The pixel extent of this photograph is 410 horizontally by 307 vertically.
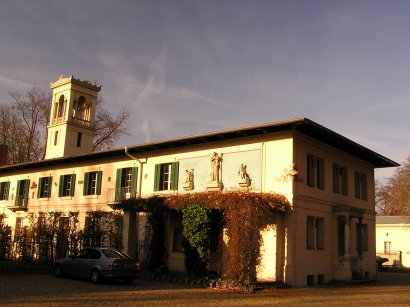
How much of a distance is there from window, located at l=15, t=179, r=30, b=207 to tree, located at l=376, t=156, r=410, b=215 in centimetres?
3457

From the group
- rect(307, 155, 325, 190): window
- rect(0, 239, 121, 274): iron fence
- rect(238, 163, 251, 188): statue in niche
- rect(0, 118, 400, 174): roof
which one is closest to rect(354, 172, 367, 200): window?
rect(0, 118, 400, 174): roof

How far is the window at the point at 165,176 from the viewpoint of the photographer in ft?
80.2

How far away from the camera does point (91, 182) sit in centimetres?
2909

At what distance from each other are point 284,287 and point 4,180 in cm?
2521

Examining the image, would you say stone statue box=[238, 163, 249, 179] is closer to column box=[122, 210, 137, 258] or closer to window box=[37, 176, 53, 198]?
column box=[122, 210, 137, 258]

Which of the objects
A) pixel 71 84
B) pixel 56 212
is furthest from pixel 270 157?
pixel 71 84

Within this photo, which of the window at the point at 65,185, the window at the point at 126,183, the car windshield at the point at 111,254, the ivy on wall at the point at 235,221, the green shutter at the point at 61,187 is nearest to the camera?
the ivy on wall at the point at 235,221

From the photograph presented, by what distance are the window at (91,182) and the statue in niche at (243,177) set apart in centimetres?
1039

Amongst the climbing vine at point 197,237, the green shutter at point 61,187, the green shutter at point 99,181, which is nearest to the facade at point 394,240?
the green shutter at point 99,181

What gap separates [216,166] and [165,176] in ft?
12.5

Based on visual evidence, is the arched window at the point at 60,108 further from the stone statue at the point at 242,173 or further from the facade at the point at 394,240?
the facade at the point at 394,240

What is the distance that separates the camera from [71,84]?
3747 cm

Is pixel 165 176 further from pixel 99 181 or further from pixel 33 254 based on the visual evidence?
pixel 33 254

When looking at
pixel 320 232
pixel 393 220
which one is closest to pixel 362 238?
pixel 320 232
